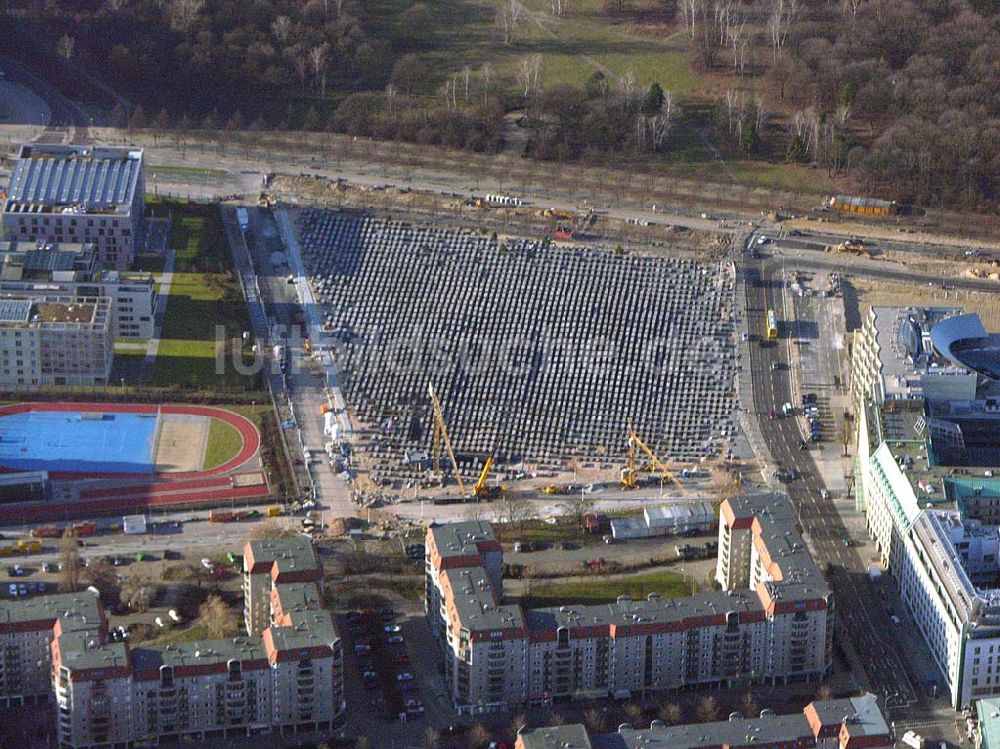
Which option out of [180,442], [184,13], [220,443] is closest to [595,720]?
[220,443]

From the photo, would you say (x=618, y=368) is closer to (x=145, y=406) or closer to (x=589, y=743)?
(x=145, y=406)

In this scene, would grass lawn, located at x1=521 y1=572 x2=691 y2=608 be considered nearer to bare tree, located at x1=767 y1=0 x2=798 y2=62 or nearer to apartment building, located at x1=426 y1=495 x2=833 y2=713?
apartment building, located at x1=426 y1=495 x2=833 y2=713

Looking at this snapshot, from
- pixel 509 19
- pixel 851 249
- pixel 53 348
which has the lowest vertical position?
pixel 53 348

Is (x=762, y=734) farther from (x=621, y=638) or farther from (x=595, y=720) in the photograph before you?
(x=621, y=638)

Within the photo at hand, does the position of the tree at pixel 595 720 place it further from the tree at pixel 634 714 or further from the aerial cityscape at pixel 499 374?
the tree at pixel 634 714

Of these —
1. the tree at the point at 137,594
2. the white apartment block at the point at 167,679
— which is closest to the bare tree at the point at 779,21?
the tree at the point at 137,594

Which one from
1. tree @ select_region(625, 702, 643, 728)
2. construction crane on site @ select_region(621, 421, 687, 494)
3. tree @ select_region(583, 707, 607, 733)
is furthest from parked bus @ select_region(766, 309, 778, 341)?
tree @ select_region(583, 707, 607, 733)
